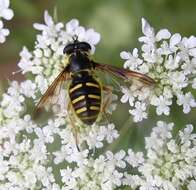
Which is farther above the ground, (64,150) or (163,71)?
(163,71)

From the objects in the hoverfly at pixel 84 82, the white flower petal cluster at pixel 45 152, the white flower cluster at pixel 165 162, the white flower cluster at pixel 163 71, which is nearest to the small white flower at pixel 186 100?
the white flower cluster at pixel 163 71

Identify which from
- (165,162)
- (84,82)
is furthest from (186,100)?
(84,82)

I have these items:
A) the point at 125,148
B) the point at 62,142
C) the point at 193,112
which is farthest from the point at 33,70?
the point at 193,112

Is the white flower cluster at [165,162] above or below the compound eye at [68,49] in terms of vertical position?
below

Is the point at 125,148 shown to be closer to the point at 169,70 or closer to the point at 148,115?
the point at 148,115

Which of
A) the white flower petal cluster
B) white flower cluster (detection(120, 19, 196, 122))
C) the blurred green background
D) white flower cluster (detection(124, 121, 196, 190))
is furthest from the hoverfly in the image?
the blurred green background

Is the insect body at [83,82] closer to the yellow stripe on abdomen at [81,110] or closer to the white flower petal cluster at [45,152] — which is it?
the yellow stripe on abdomen at [81,110]

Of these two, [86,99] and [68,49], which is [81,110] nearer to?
[86,99]
